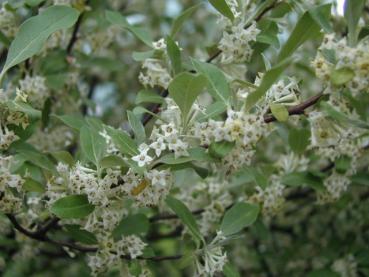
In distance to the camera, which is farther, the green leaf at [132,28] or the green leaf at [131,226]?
the green leaf at [132,28]

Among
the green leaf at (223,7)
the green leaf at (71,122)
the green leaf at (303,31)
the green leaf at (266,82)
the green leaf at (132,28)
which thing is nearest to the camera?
the green leaf at (266,82)

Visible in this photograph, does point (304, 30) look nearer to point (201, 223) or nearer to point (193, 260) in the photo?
point (193, 260)

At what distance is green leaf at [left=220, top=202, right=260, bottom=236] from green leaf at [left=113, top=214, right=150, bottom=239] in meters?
0.28

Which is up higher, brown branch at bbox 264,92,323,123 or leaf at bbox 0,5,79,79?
leaf at bbox 0,5,79,79

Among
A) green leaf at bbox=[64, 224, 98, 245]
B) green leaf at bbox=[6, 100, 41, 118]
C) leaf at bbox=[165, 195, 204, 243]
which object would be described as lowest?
green leaf at bbox=[64, 224, 98, 245]

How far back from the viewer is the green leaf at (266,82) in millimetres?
1374

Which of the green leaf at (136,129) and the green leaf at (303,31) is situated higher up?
the green leaf at (303,31)

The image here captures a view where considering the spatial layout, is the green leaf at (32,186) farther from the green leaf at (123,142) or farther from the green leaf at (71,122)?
the green leaf at (123,142)

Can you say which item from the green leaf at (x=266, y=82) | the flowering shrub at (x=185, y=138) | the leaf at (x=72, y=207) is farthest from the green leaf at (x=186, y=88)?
the leaf at (x=72, y=207)

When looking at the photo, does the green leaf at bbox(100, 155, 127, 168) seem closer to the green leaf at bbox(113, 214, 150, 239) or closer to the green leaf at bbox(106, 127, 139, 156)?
the green leaf at bbox(106, 127, 139, 156)

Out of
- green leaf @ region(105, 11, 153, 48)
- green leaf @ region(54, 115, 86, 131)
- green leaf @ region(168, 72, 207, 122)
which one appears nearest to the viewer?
green leaf @ region(168, 72, 207, 122)

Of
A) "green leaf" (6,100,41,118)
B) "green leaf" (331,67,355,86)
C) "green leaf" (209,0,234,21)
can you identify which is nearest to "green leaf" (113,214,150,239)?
"green leaf" (6,100,41,118)

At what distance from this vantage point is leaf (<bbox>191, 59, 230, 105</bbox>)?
159 centimetres

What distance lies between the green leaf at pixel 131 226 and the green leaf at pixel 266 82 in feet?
2.18
